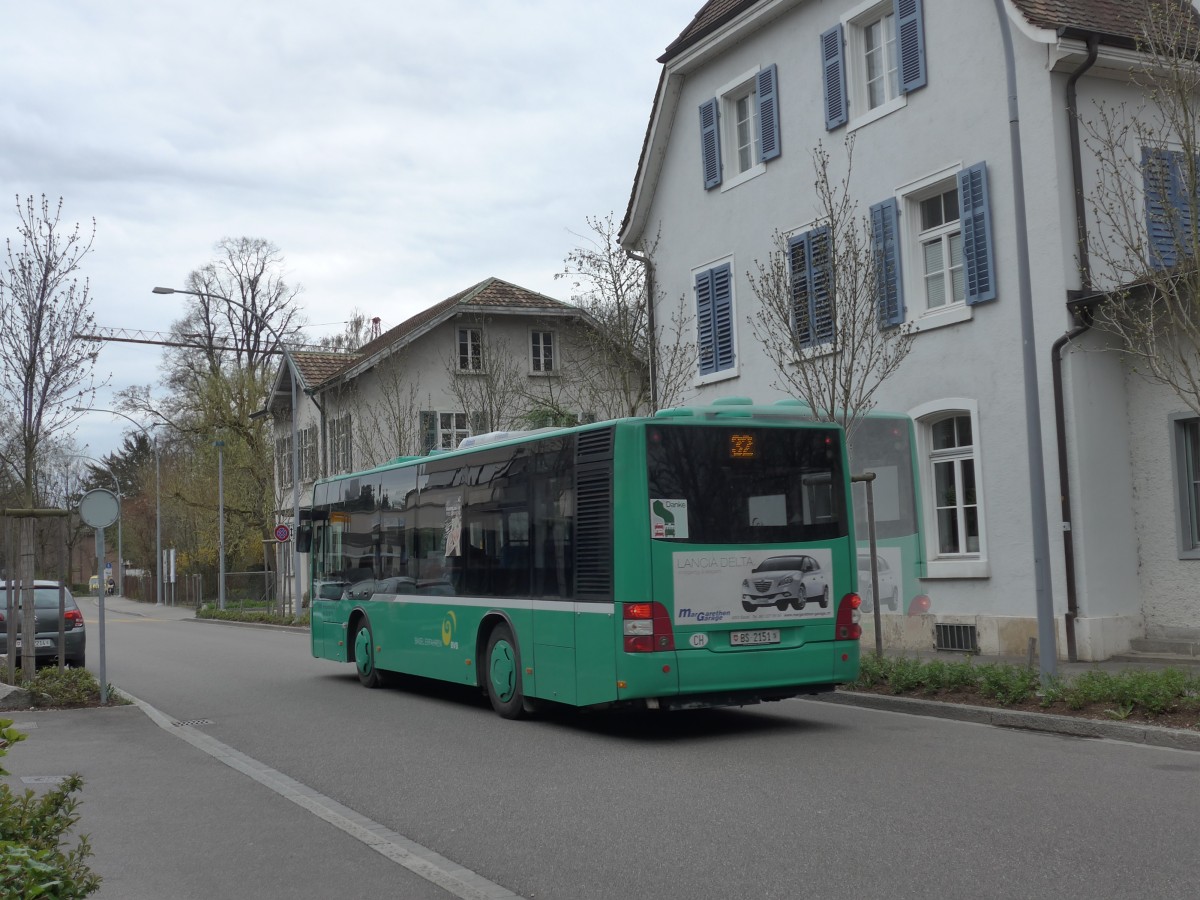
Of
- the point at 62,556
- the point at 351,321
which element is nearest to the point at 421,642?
the point at 62,556

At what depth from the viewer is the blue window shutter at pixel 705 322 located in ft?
75.9

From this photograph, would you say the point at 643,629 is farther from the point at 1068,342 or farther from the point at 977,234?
the point at 977,234

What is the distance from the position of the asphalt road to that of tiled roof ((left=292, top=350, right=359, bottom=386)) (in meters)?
31.8

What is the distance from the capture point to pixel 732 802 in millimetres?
8242

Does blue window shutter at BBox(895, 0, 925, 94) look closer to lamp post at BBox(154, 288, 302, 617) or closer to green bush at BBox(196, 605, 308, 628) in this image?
lamp post at BBox(154, 288, 302, 617)

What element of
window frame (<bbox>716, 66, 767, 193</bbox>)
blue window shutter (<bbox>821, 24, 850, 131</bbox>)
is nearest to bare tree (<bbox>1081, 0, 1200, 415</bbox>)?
blue window shutter (<bbox>821, 24, 850, 131</bbox>)

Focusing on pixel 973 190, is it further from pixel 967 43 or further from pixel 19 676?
pixel 19 676

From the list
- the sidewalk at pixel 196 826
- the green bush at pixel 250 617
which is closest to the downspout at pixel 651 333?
the sidewalk at pixel 196 826

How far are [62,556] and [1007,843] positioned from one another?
12067 millimetres

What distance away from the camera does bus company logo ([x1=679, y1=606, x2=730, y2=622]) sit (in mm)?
11195

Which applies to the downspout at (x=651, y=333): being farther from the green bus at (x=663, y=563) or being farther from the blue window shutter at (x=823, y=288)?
the green bus at (x=663, y=563)

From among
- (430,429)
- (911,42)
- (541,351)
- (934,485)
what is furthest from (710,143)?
(541,351)

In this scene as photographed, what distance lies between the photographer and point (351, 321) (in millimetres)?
72562

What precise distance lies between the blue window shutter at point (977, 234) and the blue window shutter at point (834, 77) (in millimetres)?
2917
